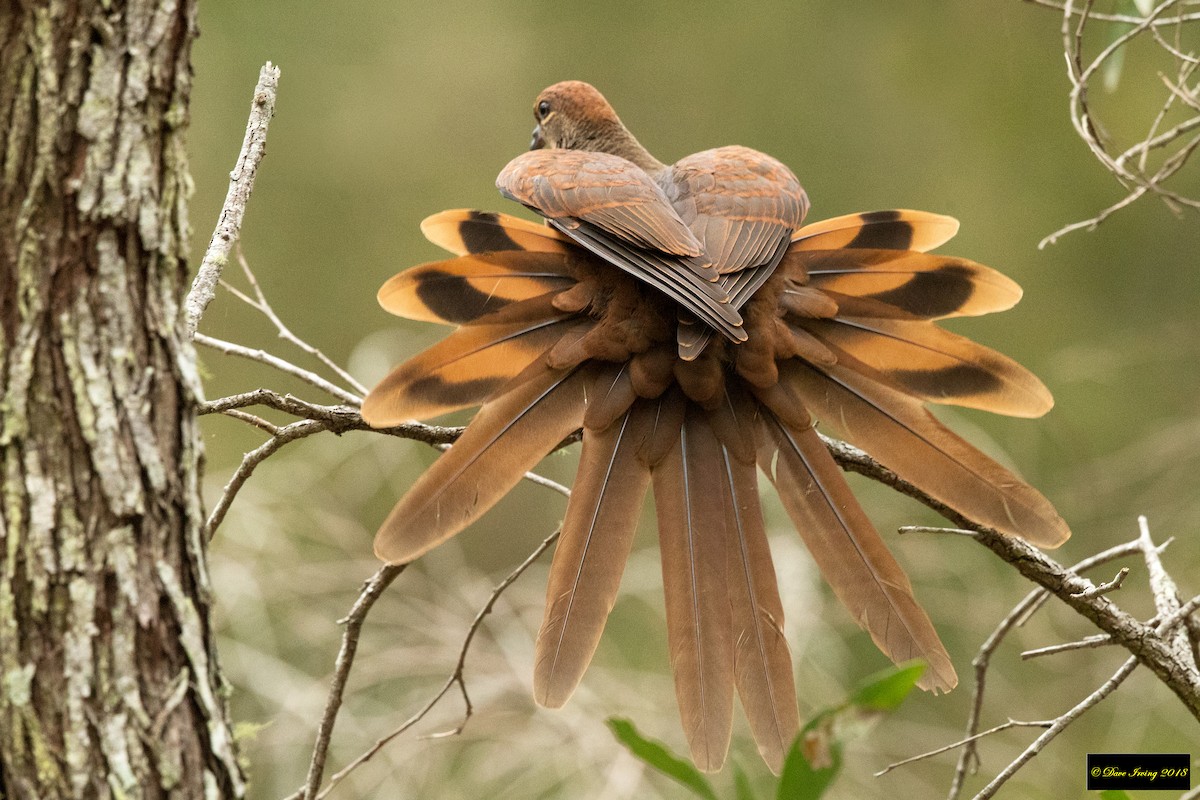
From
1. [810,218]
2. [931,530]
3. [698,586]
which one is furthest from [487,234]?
[810,218]

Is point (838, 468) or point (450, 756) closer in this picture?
point (838, 468)

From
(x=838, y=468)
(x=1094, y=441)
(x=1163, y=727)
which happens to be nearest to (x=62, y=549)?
(x=838, y=468)

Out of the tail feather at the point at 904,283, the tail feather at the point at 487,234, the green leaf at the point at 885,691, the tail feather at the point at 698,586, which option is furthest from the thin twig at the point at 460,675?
the green leaf at the point at 885,691

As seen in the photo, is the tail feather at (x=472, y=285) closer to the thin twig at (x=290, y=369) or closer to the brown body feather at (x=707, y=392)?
the brown body feather at (x=707, y=392)

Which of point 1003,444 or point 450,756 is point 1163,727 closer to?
point 1003,444

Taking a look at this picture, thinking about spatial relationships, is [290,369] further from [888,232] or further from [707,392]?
[888,232]
